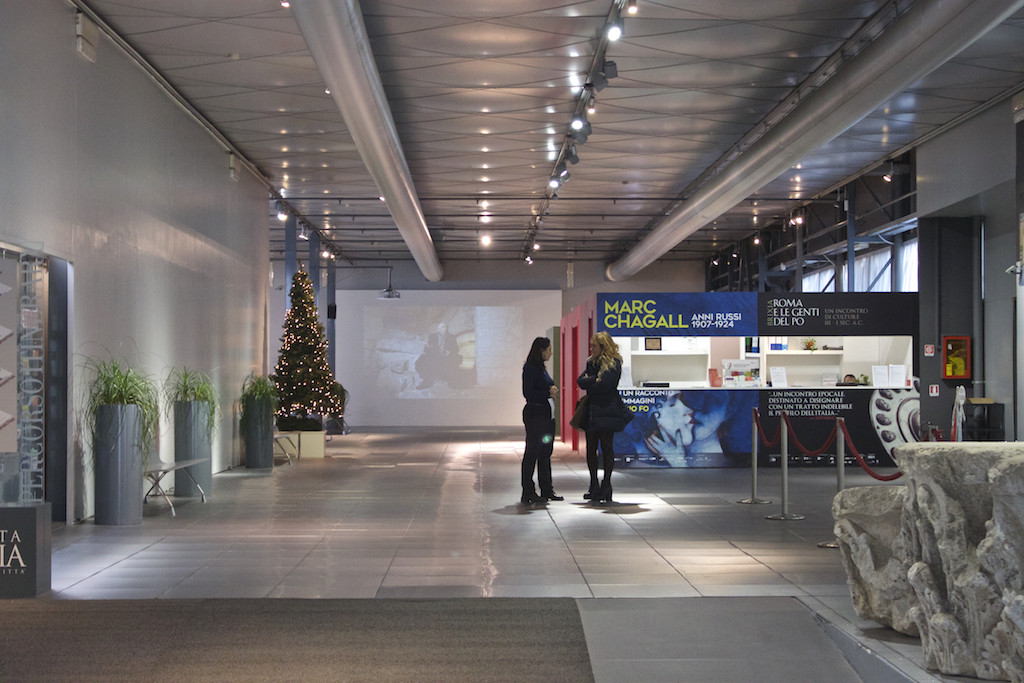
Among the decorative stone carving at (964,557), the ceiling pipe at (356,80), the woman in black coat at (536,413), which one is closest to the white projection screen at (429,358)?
the ceiling pipe at (356,80)

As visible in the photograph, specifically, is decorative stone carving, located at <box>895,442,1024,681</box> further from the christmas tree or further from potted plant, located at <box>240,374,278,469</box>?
the christmas tree

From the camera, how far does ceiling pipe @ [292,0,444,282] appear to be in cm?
708

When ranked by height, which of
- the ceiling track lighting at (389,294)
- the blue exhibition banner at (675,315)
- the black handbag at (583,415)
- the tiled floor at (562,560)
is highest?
the ceiling track lighting at (389,294)

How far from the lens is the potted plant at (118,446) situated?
7832 mm

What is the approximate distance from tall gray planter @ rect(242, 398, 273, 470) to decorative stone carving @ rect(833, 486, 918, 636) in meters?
9.43

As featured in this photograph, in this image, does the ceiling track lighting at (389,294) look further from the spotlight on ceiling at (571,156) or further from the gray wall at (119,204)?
the spotlight on ceiling at (571,156)

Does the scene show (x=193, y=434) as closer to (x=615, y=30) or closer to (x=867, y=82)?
(x=615, y=30)

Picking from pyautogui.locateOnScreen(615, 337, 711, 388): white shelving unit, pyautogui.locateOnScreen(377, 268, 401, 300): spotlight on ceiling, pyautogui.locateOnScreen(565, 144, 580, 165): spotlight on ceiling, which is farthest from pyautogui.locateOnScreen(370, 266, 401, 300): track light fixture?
pyautogui.locateOnScreen(565, 144, 580, 165): spotlight on ceiling

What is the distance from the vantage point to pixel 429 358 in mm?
24844

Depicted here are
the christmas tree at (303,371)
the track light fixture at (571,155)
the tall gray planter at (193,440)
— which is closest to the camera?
the tall gray planter at (193,440)

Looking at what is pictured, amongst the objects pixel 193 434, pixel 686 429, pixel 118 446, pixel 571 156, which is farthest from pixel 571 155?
pixel 118 446

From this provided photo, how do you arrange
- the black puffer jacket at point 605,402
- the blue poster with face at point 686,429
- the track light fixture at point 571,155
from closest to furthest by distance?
the black puffer jacket at point 605,402 → the track light fixture at point 571,155 → the blue poster with face at point 686,429

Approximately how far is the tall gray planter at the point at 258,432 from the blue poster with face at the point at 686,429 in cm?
445

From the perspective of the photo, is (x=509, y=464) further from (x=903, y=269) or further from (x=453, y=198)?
(x=903, y=269)
